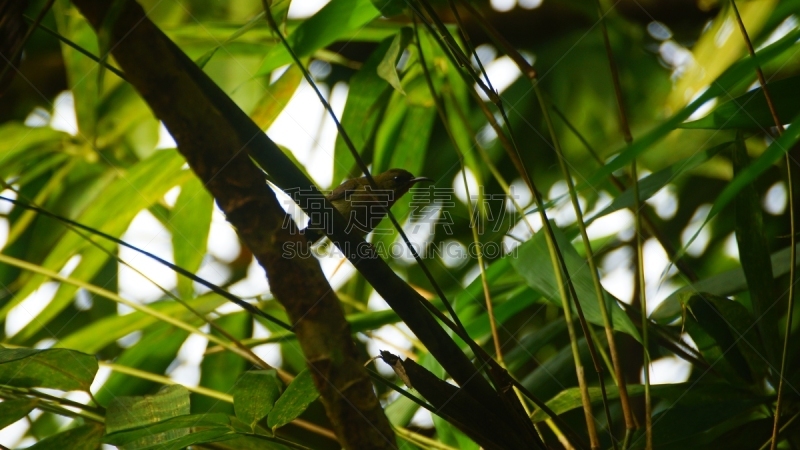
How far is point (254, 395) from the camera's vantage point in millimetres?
1524

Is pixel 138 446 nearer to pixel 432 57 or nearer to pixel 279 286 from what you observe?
pixel 279 286

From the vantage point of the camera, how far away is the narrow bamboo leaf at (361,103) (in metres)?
2.26

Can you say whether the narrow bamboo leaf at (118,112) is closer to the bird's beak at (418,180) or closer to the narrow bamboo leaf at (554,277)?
the bird's beak at (418,180)

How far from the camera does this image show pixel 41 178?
3215 mm

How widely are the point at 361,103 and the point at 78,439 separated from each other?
4.23 feet

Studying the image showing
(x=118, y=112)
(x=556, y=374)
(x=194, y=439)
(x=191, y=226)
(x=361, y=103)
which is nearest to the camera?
(x=194, y=439)

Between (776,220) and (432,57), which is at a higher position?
(432,57)

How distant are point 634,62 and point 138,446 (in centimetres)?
311

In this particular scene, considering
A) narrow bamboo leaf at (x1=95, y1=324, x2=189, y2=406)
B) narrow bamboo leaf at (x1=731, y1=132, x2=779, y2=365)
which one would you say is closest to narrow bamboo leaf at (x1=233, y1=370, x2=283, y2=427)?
narrow bamboo leaf at (x1=95, y1=324, x2=189, y2=406)

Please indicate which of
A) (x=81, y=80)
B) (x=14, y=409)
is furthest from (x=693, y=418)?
(x=81, y=80)

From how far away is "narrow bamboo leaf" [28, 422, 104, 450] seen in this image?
1559mm

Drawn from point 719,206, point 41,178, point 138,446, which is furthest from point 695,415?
point 41,178

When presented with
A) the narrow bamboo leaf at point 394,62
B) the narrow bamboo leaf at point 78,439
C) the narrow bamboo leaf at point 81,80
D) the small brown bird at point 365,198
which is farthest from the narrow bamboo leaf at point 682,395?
the narrow bamboo leaf at point 81,80

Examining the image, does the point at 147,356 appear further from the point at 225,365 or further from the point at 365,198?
the point at 365,198
